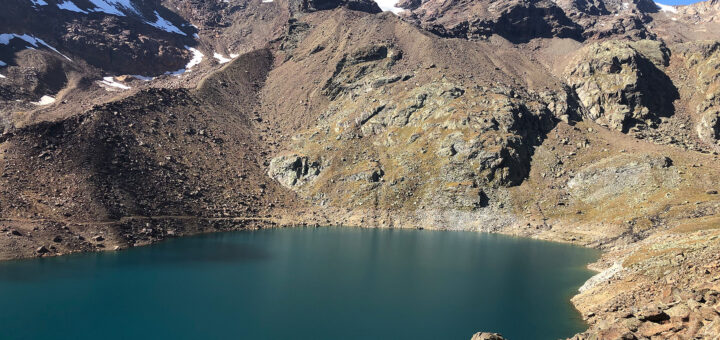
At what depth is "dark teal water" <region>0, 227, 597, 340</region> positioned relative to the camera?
4862 centimetres

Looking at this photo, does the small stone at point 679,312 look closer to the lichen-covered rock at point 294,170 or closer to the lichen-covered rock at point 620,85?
the lichen-covered rock at point 294,170

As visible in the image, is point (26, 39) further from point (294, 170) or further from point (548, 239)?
point (548, 239)

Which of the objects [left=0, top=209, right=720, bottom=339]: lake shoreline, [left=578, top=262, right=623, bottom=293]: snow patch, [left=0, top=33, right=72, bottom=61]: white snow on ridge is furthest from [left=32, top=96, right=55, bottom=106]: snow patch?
[left=578, top=262, right=623, bottom=293]: snow patch

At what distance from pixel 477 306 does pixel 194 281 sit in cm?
4113

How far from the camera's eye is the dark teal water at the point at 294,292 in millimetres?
48625

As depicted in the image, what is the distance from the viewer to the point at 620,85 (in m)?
168

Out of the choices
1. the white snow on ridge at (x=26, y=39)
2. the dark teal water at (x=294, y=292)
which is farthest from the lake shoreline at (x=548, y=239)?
the white snow on ridge at (x=26, y=39)

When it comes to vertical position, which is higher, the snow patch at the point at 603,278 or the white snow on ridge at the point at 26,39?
the white snow on ridge at the point at 26,39

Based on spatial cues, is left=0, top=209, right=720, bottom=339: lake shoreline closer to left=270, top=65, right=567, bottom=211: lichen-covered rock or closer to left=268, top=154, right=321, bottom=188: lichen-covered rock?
left=270, top=65, right=567, bottom=211: lichen-covered rock

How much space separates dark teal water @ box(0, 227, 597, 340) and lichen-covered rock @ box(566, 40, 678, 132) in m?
91.6

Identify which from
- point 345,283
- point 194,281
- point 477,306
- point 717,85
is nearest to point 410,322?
point 477,306

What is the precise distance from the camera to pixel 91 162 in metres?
105

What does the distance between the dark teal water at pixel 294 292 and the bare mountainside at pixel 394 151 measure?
7.75 metres

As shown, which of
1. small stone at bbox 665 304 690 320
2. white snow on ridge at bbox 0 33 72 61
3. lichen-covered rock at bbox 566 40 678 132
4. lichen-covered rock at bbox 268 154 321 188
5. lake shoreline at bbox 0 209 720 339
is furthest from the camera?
white snow on ridge at bbox 0 33 72 61
